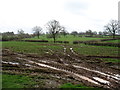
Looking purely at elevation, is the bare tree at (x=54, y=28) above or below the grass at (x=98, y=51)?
above

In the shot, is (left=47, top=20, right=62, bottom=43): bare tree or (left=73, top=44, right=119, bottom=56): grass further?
(left=47, top=20, right=62, bottom=43): bare tree

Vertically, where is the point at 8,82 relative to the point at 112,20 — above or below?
below

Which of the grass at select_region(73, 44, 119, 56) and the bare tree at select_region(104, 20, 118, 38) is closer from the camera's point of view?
the grass at select_region(73, 44, 119, 56)

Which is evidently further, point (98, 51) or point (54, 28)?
point (54, 28)

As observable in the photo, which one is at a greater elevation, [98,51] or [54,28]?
[54,28]

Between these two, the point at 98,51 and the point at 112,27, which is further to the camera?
the point at 112,27

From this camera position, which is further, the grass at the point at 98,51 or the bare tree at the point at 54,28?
the bare tree at the point at 54,28

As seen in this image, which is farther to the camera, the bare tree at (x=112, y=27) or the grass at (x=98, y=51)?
the bare tree at (x=112, y=27)

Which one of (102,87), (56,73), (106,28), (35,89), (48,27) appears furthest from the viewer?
(106,28)

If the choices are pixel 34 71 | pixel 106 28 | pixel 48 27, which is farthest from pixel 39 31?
pixel 34 71

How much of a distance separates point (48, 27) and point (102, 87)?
182 ft

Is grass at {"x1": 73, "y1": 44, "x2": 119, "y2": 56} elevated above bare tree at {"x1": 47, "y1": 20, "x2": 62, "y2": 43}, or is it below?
below

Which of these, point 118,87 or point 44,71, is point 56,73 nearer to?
point 44,71

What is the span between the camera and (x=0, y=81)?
876 centimetres
